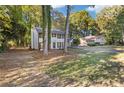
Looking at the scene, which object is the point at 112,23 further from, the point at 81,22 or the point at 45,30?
the point at 45,30

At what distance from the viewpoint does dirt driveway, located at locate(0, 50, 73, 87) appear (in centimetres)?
278

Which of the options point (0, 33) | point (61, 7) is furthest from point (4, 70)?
point (61, 7)

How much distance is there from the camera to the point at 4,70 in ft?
9.91

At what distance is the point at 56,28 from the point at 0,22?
79 cm

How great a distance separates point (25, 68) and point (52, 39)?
0.63 m

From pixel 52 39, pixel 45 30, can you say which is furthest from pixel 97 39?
pixel 45 30

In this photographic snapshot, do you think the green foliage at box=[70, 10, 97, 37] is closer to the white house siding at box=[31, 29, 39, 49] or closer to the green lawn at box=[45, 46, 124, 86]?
the green lawn at box=[45, 46, 124, 86]

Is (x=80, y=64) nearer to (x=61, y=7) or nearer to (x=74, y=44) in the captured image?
(x=74, y=44)

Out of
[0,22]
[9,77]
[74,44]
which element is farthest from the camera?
[0,22]

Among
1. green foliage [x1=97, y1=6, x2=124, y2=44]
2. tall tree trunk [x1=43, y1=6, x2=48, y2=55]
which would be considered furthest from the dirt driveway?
green foliage [x1=97, y1=6, x2=124, y2=44]

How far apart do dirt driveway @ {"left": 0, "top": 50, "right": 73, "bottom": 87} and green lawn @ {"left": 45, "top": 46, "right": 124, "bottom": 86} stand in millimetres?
104

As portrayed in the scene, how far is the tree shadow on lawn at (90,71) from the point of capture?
2.75 metres

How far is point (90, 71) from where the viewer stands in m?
2.87

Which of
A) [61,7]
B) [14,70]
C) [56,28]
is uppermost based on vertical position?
[61,7]
